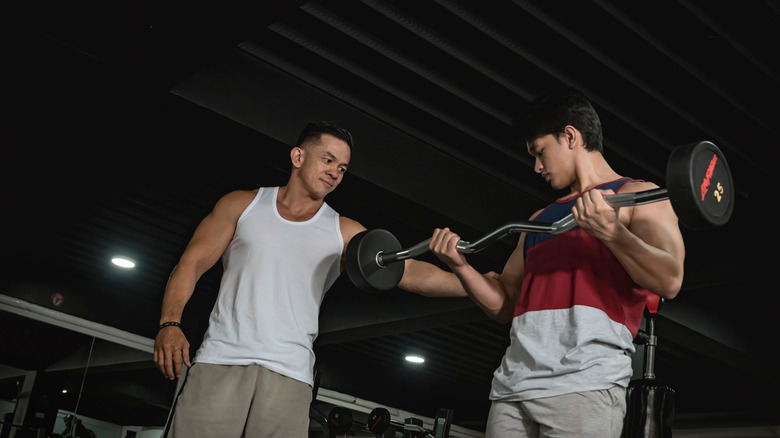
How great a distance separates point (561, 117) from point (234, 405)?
3.70 ft

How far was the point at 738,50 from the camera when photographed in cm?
316

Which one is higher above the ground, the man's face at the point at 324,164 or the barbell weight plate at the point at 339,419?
the man's face at the point at 324,164

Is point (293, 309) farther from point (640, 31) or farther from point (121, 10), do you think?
point (640, 31)

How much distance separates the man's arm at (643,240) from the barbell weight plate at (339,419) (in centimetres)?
356

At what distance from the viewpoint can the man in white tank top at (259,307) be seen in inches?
75.0

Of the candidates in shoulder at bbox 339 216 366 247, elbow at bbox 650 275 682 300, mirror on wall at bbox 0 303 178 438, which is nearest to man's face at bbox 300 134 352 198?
shoulder at bbox 339 216 366 247

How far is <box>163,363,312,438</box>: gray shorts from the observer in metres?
1.88

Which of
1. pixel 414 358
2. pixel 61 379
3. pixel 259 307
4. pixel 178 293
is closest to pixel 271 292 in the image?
pixel 259 307

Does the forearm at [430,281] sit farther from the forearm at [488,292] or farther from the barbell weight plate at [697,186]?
the barbell weight plate at [697,186]

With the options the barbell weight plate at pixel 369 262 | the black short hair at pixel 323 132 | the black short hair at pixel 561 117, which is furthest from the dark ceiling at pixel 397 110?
the black short hair at pixel 561 117

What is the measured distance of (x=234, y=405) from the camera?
190cm

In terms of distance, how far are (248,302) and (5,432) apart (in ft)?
20.8

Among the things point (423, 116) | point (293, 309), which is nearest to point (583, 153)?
point (293, 309)

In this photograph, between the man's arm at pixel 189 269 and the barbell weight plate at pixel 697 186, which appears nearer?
the barbell weight plate at pixel 697 186
